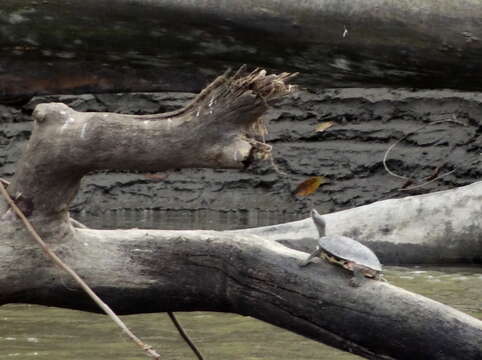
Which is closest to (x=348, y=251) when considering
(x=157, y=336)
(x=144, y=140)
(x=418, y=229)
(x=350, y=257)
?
(x=350, y=257)

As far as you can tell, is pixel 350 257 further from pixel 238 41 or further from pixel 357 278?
pixel 238 41

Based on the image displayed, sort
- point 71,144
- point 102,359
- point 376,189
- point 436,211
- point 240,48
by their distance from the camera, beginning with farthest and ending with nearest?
point 376,189 → point 436,211 → point 102,359 → point 240,48 → point 71,144

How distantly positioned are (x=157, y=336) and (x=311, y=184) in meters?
3.26

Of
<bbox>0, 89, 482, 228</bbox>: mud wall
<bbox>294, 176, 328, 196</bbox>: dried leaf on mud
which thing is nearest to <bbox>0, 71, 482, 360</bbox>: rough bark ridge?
<bbox>0, 89, 482, 228</bbox>: mud wall

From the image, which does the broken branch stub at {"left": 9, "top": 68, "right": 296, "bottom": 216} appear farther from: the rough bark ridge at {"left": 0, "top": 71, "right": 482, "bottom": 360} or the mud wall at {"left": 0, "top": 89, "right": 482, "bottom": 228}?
the mud wall at {"left": 0, "top": 89, "right": 482, "bottom": 228}

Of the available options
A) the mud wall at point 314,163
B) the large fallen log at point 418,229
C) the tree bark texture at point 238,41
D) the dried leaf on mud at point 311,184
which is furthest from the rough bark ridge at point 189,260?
the dried leaf on mud at point 311,184

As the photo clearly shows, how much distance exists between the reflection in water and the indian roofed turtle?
3.16ft

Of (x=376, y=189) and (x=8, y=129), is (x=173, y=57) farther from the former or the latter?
(x=8, y=129)

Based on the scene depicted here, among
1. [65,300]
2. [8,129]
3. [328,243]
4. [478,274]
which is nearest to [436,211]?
[478,274]

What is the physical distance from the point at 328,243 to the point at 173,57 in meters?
0.89

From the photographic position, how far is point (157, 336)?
4.12 metres

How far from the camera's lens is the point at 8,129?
7613 mm

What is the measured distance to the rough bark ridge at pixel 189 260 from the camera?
2.58 metres

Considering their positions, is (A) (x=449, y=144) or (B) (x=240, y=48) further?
(A) (x=449, y=144)
